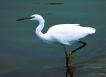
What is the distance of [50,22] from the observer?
31.1 feet

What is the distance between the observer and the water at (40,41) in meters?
7.21

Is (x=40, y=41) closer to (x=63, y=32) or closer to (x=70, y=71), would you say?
A: (x=63, y=32)

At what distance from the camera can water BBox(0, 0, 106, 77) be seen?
721 cm

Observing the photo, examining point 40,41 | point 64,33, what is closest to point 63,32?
point 64,33

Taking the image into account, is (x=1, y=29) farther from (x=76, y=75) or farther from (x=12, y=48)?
(x=76, y=75)

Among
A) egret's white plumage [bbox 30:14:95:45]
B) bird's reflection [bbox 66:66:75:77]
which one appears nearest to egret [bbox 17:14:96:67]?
egret's white plumage [bbox 30:14:95:45]

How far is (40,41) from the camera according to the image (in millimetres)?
8484

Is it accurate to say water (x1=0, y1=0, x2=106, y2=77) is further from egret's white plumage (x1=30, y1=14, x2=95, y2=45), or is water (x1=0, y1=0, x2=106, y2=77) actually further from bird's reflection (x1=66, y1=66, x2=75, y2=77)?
egret's white plumage (x1=30, y1=14, x2=95, y2=45)

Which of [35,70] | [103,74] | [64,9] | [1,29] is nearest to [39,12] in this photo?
[64,9]

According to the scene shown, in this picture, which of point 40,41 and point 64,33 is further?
point 40,41

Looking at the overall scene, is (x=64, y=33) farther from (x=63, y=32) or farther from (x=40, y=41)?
(x=40, y=41)

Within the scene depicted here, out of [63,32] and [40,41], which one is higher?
[63,32]

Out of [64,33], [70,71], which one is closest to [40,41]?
[64,33]

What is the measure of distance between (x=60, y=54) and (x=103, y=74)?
1.49m
